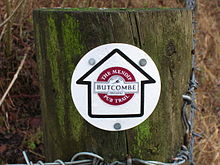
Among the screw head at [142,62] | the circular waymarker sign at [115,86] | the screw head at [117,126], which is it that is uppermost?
the screw head at [142,62]

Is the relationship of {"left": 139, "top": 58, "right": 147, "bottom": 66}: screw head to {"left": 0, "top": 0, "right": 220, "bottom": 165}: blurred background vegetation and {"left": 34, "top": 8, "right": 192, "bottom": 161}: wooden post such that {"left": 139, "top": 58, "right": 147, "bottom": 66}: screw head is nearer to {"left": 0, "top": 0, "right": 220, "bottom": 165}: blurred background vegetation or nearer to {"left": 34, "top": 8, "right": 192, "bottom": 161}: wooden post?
{"left": 34, "top": 8, "right": 192, "bottom": 161}: wooden post

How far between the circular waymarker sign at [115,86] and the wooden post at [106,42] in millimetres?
25

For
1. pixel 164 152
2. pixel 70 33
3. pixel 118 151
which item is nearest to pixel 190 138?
pixel 164 152

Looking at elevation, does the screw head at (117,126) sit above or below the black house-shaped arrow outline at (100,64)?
below

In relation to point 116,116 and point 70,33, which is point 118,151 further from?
point 70,33

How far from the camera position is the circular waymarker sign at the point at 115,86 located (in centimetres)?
122

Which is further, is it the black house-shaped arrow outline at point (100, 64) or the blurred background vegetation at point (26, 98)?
the blurred background vegetation at point (26, 98)

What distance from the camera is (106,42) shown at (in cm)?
120

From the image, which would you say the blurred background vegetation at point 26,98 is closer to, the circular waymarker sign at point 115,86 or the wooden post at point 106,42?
the wooden post at point 106,42

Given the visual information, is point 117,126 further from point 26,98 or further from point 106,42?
point 26,98

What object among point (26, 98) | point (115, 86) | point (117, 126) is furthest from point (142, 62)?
point (26, 98)

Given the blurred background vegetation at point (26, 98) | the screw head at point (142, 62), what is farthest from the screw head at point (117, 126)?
the blurred background vegetation at point (26, 98)

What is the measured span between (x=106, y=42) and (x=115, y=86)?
0.52ft

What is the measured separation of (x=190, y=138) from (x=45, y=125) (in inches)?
23.9
